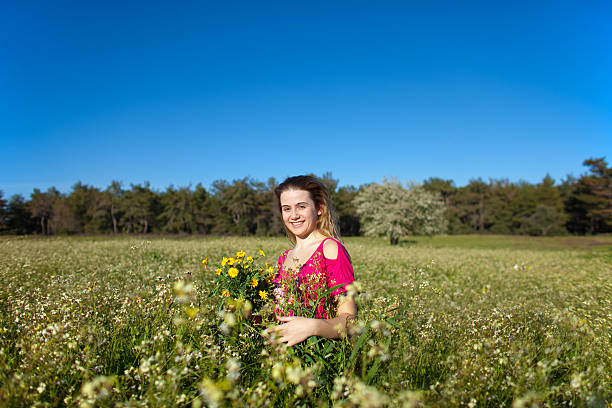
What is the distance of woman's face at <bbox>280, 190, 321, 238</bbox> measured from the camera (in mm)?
3488

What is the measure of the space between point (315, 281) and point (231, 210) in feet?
240

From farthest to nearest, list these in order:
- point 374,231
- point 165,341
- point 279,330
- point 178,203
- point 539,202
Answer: point 539,202 → point 178,203 → point 374,231 → point 165,341 → point 279,330

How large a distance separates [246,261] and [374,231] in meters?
37.3

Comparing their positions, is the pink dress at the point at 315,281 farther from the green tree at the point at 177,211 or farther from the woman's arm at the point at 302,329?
the green tree at the point at 177,211

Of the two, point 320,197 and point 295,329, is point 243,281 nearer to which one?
point 295,329

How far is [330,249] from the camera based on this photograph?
3070 mm

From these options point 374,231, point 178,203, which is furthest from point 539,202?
point 178,203

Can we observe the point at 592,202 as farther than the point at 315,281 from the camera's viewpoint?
Yes

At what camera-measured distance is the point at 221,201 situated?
244 feet

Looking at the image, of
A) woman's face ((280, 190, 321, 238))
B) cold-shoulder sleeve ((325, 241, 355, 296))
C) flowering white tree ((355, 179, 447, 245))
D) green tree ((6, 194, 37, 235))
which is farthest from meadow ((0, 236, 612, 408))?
Answer: green tree ((6, 194, 37, 235))

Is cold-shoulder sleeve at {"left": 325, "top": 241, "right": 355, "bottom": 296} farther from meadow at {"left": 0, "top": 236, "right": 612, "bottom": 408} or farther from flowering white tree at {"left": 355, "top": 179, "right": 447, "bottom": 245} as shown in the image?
flowering white tree at {"left": 355, "top": 179, "right": 447, "bottom": 245}

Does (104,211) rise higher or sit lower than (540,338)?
higher

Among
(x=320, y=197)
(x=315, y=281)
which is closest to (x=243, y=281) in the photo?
(x=315, y=281)

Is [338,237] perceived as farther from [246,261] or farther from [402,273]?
[402,273]
